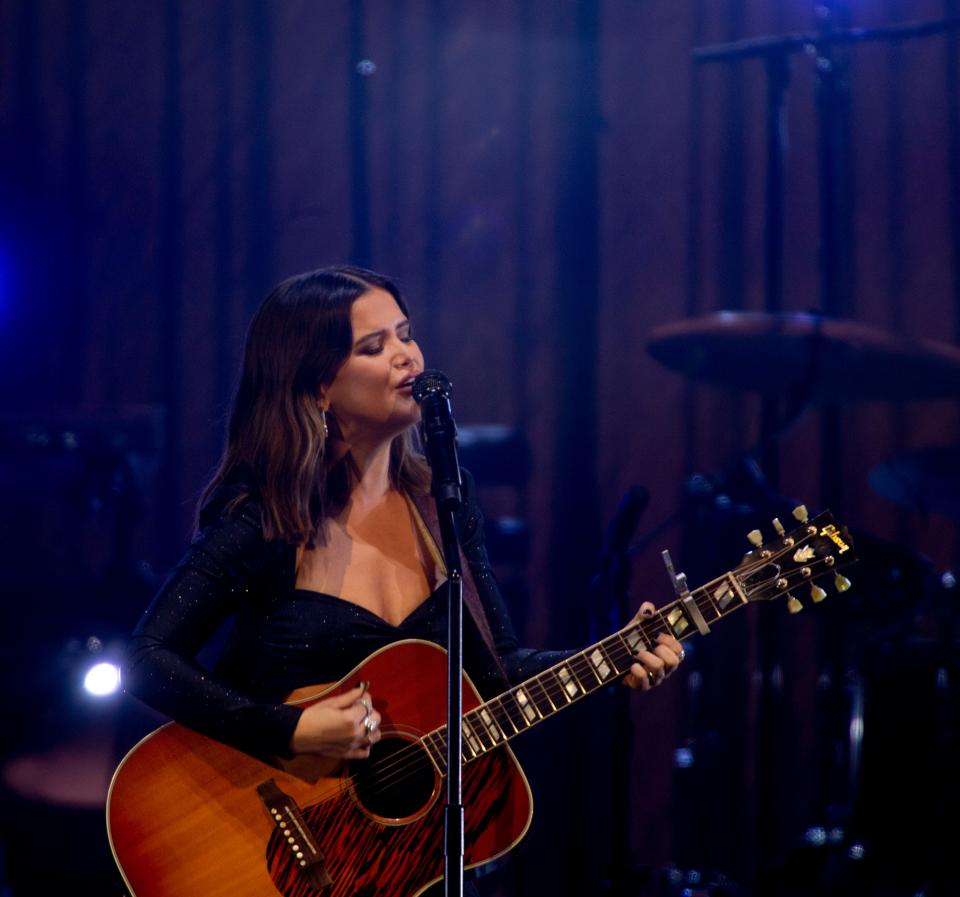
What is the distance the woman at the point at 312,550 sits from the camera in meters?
2.38

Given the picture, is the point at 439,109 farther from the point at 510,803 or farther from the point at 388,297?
the point at 510,803

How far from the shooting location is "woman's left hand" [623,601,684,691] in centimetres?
229

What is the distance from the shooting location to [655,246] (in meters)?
4.97

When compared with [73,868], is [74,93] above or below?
above

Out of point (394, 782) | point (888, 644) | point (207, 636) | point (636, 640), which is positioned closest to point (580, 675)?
point (636, 640)

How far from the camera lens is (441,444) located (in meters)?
2.09

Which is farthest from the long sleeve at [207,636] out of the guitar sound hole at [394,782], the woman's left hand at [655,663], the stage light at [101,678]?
the stage light at [101,678]

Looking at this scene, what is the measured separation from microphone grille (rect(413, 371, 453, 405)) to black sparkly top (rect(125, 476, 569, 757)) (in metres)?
0.56

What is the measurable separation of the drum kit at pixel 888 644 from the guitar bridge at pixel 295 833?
1.67 metres

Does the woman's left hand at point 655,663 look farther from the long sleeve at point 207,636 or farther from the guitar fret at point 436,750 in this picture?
the long sleeve at point 207,636

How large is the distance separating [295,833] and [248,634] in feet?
1.49

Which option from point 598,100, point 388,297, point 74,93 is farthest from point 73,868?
point 598,100

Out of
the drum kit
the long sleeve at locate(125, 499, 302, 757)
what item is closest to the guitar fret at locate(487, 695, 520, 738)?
the long sleeve at locate(125, 499, 302, 757)

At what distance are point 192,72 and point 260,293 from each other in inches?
38.6
